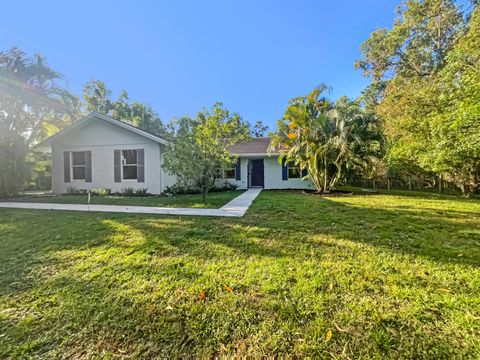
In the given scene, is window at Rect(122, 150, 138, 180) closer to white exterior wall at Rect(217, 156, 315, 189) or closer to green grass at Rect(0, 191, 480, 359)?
white exterior wall at Rect(217, 156, 315, 189)

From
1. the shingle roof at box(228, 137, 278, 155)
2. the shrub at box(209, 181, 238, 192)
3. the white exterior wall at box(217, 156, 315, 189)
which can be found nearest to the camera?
the shrub at box(209, 181, 238, 192)

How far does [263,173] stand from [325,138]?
5.30 meters

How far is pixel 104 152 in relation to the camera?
12.2 m

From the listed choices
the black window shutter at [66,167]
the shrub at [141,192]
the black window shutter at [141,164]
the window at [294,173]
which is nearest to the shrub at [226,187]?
the window at [294,173]

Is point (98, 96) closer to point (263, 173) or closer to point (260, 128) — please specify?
point (260, 128)

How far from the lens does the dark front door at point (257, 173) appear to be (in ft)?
48.5

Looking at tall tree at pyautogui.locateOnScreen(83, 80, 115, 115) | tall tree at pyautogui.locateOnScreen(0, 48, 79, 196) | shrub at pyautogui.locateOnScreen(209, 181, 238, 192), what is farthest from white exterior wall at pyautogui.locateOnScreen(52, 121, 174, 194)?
tall tree at pyautogui.locateOnScreen(83, 80, 115, 115)

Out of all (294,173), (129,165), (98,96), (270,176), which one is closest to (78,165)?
(129,165)

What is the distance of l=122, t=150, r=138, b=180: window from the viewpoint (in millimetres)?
11898

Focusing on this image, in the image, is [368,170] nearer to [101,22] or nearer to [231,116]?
[231,116]

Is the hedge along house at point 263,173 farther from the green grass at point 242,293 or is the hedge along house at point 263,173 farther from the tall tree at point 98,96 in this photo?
the tall tree at point 98,96

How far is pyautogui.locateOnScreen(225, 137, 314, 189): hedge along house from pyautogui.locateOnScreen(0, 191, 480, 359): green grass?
31.7 ft

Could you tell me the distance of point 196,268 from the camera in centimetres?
297

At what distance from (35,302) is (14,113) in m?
16.7
